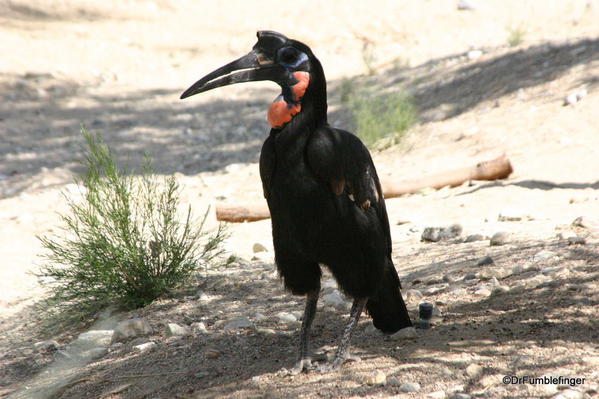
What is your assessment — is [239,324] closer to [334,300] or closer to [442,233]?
[334,300]

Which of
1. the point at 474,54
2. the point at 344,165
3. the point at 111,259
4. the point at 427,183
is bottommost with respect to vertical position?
the point at 427,183

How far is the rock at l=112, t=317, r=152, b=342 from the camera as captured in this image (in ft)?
15.5

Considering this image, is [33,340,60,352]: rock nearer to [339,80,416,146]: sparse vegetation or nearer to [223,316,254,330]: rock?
[223,316,254,330]: rock

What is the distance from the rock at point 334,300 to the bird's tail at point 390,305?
30.1 inches

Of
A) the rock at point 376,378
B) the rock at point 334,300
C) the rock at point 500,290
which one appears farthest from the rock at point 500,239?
the rock at point 376,378

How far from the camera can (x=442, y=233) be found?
5996 mm

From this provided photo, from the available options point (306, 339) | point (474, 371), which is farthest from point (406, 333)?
point (474, 371)

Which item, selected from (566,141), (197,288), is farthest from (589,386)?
(566,141)

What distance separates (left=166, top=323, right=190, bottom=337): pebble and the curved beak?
1.56 m

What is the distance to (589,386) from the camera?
10.1 feet

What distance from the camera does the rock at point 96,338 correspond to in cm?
470

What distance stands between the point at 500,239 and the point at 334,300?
4.35 ft

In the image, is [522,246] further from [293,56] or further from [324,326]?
[293,56]

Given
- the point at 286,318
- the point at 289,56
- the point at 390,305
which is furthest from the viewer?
the point at 286,318
